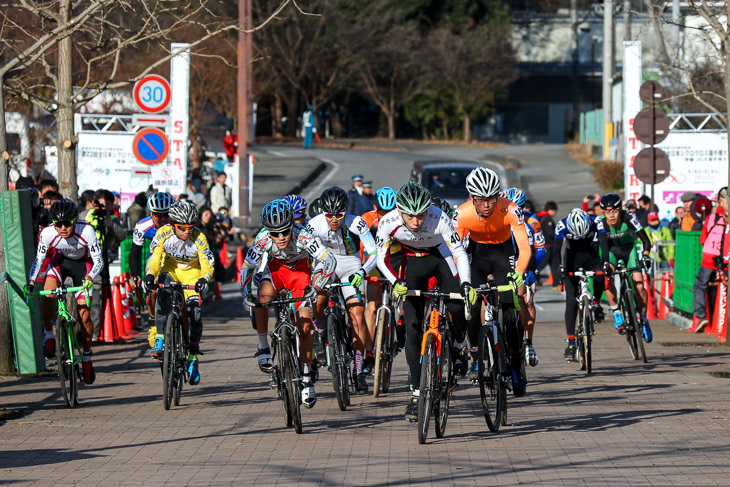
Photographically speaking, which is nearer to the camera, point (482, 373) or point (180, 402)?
point (482, 373)

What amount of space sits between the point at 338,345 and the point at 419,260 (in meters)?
1.54

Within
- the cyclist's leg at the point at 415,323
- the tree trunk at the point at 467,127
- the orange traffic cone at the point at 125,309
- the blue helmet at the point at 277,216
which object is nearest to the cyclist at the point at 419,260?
the cyclist's leg at the point at 415,323

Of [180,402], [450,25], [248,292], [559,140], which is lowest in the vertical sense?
[180,402]

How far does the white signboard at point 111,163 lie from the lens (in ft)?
87.1

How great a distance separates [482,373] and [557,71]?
216ft

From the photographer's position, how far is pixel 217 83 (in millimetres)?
48062

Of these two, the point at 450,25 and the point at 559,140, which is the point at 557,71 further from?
the point at 450,25

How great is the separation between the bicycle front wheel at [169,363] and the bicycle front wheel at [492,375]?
119 inches

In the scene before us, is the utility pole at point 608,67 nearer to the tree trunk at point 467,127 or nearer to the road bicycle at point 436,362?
the tree trunk at point 467,127

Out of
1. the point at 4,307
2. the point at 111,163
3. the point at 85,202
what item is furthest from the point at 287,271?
the point at 111,163

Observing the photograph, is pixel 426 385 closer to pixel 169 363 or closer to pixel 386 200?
pixel 169 363

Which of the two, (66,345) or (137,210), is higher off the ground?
(137,210)


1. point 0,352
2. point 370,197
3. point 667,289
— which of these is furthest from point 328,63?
point 0,352

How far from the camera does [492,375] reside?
9781 millimetres
